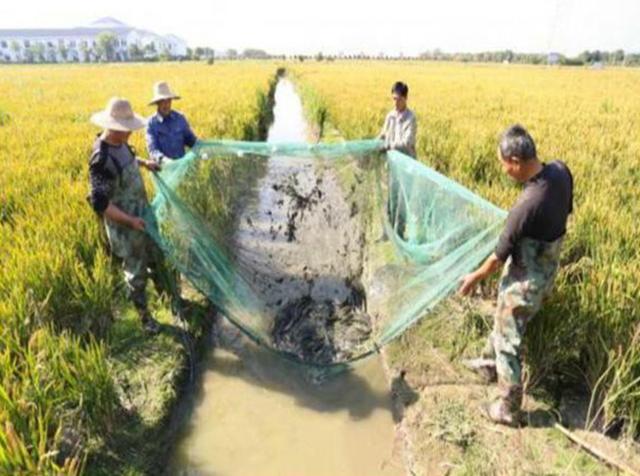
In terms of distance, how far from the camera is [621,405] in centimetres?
261

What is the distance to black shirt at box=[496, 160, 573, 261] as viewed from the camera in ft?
7.50

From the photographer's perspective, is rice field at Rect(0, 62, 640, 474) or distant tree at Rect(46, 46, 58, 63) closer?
rice field at Rect(0, 62, 640, 474)

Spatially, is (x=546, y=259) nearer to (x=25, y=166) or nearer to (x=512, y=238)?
(x=512, y=238)

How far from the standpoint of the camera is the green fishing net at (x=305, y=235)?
3.50 meters

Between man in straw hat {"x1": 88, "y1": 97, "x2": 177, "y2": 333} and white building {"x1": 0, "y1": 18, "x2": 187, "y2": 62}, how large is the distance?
9111cm

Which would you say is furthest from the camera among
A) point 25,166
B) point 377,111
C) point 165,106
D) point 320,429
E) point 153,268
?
point 377,111

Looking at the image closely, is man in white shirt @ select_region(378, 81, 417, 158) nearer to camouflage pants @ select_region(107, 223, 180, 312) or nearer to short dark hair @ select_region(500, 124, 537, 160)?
short dark hair @ select_region(500, 124, 537, 160)

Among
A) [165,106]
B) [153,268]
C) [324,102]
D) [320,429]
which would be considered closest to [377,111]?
[324,102]

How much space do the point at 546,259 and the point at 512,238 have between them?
11.0 inches

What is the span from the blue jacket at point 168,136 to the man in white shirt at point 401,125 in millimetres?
1915

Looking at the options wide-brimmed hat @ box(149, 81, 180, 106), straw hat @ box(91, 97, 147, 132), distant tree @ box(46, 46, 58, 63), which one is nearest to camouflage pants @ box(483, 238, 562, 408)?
straw hat @ box(91, 97, 147, 132)

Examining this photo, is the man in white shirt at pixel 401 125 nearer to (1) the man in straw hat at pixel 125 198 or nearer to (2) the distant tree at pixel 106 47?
(1) the man in straw hat at pixel 125 198

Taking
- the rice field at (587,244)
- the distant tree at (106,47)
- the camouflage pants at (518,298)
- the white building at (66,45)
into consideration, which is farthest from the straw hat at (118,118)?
the distant tree at (106,47)

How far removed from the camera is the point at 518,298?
8.46 ft
